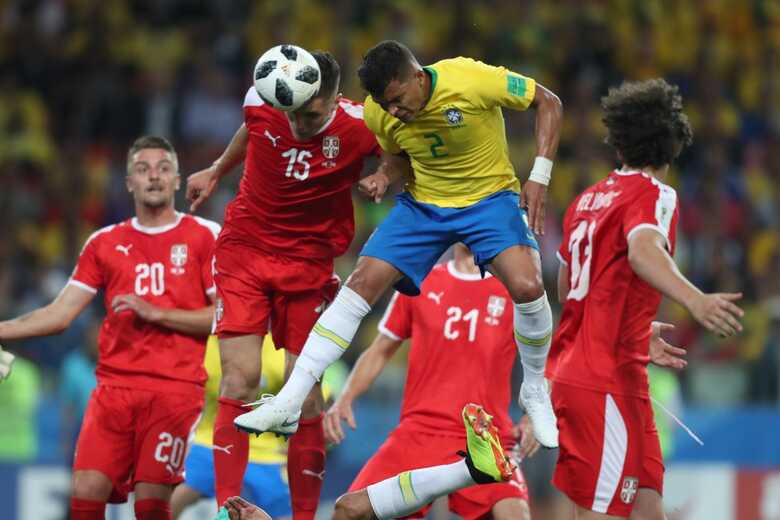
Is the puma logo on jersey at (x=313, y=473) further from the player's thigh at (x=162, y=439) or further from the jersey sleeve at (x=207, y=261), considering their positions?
the jersey sleeve at (x=207, y=261)

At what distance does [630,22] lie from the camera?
16984mm

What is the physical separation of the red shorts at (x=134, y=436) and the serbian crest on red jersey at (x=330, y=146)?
1.84 meters

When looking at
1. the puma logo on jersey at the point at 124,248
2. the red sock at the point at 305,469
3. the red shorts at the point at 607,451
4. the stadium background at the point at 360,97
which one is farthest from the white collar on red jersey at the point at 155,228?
the stadium background at the point at 360,97

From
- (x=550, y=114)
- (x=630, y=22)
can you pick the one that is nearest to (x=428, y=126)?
(x=550, y=114)

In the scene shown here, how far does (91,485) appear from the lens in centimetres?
780

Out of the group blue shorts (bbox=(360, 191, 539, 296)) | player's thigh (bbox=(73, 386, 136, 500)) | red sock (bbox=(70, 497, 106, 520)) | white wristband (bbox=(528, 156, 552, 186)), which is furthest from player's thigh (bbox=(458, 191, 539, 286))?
red sock (bbox=(70, 497, 106, 520))

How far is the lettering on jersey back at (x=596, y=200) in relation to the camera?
670 cm

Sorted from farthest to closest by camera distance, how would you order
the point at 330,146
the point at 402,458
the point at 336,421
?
the point at 336,421, the point at 402,458, the point at 330,146

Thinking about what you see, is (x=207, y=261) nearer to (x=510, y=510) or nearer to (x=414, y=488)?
(x=414, y=488)

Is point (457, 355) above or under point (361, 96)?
under

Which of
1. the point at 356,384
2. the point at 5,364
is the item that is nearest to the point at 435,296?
the point at 356,384

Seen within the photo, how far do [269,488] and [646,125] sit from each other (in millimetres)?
3557

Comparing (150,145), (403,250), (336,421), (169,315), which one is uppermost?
(150,145)

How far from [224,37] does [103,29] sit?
132 centimetres
